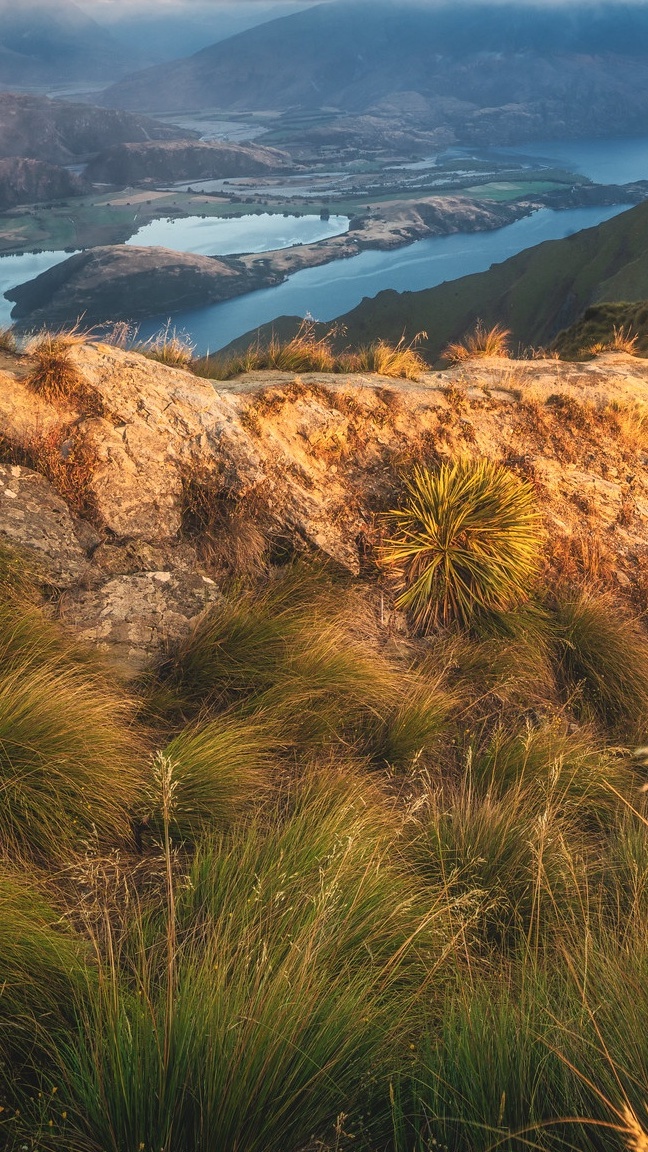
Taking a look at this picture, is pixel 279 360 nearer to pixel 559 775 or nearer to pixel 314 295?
pixel 559 775

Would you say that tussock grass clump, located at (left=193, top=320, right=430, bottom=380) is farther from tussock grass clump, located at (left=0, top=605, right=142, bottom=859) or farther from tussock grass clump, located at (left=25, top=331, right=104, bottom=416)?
tussock grass clump, located at (left=0, top=605, right=142, bottom=859)

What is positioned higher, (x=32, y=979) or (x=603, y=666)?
(x=32, y=979)

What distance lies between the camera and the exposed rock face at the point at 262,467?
222 inches

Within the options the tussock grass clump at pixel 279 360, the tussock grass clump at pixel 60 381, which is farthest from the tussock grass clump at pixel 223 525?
the tussock grass clump at pixel 279 360

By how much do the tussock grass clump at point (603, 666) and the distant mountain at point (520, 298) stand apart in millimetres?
84236

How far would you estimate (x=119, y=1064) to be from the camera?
1.80 meters

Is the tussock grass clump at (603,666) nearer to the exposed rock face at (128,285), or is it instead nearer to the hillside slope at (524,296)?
the hillside slope at (524,296)

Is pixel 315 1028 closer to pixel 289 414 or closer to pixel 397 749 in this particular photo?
pixel 397 749

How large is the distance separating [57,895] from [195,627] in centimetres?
253

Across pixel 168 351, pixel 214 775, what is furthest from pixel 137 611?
pixel 168 351

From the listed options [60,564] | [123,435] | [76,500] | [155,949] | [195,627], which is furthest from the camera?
[123,435]

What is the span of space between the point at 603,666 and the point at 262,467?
3.75 meters

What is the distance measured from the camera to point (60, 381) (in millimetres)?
6504

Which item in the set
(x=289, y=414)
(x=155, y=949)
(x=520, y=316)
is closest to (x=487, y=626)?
(x=289, y=414)
